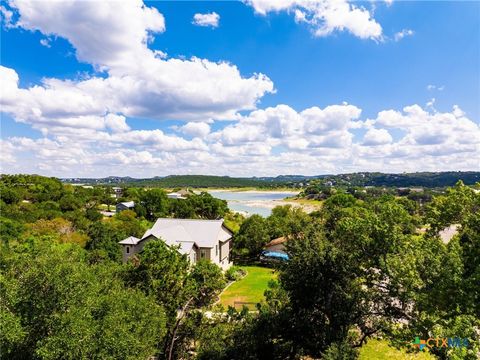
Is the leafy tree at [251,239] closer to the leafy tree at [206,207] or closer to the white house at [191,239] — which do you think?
the white house at [191,239]

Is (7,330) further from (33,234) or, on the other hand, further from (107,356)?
(33,234)

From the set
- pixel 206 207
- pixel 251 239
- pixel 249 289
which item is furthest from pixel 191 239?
pixel 206 207

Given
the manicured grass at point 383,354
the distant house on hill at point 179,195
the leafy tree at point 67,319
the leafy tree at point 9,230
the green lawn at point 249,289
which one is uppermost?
the leafy tree at point 67,319

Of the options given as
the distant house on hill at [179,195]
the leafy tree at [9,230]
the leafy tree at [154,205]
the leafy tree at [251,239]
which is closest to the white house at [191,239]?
the leafy tree at [251,239]

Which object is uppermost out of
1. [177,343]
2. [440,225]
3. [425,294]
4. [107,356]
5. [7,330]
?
[440,225]

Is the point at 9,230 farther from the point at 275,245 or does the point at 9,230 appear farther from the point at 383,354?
the point at 383,354

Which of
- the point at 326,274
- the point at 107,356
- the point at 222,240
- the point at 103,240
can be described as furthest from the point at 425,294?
the point at 103,240

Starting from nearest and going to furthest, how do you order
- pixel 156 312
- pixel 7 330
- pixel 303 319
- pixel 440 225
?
pixel 7 330 → pixel 440 225 → pixel 156 312 → pixel 303 319
